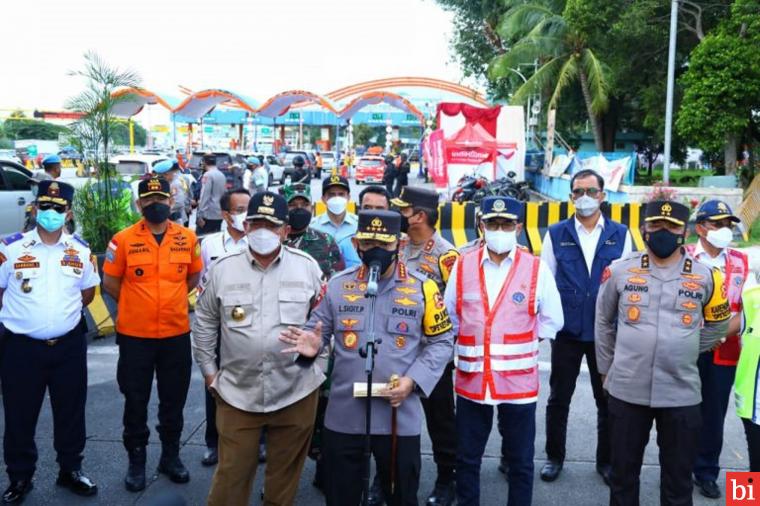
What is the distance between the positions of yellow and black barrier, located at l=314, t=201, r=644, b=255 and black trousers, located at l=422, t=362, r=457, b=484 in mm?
7124

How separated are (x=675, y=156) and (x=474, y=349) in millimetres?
34219

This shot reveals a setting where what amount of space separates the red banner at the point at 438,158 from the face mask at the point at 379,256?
18972 millimetres

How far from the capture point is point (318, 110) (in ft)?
204

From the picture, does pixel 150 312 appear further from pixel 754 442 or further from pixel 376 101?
pixel 376 101

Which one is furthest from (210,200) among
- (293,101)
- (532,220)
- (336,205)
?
(293,101)

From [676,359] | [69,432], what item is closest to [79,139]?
[69,432]

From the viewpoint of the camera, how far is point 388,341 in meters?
3.61

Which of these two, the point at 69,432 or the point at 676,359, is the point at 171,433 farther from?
the point at 676,359

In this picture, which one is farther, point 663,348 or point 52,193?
point 52,193

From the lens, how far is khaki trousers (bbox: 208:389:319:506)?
3752 millimetres

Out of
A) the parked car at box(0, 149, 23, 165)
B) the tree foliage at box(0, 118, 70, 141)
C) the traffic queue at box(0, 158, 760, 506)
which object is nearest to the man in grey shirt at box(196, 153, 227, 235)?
the parked car at box(0, 149, 23, 165)

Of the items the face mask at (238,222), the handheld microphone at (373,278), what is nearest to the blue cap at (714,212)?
the handheld microphone at (373,278)

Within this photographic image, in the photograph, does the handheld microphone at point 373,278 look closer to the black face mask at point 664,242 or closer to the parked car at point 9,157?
the black face mask at point 664,242

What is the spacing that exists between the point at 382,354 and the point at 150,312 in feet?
6.26
